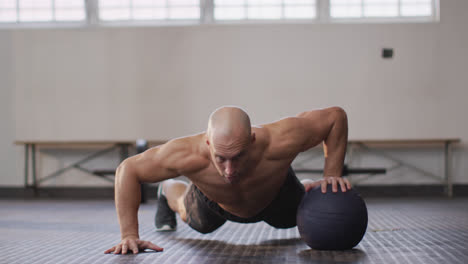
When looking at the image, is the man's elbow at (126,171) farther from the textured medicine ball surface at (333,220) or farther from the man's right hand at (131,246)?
the textured medicine ball surface at (333,220)

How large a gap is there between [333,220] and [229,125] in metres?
0.63

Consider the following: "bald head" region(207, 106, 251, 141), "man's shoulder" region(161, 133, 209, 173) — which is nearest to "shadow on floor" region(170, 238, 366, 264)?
"man's shoulder" region(161, 133, 209, 173)

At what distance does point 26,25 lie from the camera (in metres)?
6.43

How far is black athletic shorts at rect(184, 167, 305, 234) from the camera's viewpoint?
2.22 m

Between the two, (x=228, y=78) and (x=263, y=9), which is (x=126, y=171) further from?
(x=263, y=9)

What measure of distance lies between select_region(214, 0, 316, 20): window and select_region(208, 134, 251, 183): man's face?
4.82 meters

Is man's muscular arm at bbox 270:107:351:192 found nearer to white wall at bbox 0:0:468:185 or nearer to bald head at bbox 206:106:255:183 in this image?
bald head at bbox 206:106:255:183

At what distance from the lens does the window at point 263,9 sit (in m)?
6.18

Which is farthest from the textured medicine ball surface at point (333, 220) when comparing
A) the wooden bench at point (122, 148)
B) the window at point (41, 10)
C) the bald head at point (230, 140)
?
the window at point (41, 10)

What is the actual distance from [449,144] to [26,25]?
574 centimetres

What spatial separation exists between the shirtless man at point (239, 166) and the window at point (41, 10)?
4.94 metres

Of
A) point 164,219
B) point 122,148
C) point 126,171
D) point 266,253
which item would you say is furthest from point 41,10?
point 266,253

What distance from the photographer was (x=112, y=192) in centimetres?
604

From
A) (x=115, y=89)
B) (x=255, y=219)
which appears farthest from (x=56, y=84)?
(x=255, y=219)
